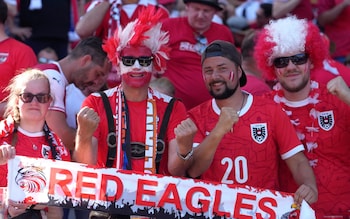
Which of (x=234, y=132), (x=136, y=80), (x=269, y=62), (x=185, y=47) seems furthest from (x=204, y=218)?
(x=185, y=47)

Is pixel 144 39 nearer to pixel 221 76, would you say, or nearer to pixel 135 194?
pixel 221 76

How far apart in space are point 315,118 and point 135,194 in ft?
5.24

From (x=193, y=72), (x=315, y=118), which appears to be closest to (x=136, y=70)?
(x=315, y=118)

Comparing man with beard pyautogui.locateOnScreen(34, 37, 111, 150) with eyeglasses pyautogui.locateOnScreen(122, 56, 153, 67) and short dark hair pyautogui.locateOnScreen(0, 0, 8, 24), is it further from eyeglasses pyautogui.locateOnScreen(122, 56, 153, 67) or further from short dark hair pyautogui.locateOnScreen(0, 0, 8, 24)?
eyeglasses pyautogui.locateOnScreen(122, 56, 153, 67)

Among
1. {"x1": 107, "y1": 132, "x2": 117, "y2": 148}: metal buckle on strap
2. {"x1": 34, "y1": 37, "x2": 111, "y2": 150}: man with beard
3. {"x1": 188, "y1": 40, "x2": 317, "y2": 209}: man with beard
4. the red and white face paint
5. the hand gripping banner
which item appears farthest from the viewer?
{"x1": 34, "y1": 37, "x2": 111, "y2": 150}: man with beard

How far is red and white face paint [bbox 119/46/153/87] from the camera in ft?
20.9

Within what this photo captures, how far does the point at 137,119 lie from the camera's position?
624 cm

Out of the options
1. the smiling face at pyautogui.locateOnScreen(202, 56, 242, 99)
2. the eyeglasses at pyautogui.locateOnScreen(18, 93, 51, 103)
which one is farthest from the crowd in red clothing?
the eyeglasses at pyautogui.locateOnScreen(18, 93, 51, 103)

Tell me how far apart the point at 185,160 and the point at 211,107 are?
0.67 m

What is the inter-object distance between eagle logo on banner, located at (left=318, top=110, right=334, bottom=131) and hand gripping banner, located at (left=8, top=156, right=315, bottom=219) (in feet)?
2.68

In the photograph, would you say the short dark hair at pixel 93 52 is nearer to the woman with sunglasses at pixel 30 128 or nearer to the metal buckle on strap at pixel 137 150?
the woman with sunglasses at pixel 30 128

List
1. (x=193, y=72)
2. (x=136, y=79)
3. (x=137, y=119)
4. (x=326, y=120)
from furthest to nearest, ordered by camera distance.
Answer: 1. (x=193, y=72)
2. (x=326, y=120)
3. (x=136, y=79)
4. (x=137, y=119)

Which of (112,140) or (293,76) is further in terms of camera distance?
(293,76)

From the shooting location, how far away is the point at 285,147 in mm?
6289
